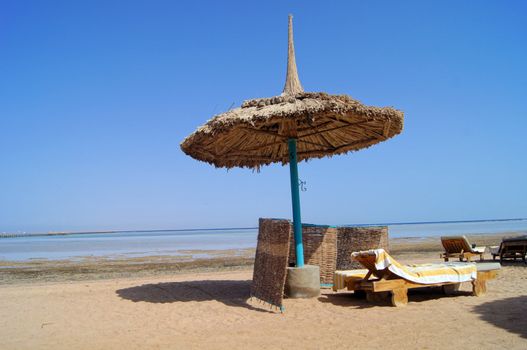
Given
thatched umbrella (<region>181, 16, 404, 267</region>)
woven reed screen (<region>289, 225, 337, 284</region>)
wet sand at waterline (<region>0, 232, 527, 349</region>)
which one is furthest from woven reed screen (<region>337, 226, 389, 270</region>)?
thatched umbrella (<region>181, 16, 404, 267</region>)

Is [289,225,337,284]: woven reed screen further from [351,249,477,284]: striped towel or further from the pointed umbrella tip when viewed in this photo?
the pointed umbrella tip

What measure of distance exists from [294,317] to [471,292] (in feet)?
11.0

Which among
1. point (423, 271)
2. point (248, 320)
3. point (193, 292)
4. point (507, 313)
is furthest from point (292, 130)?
point (507, 313)

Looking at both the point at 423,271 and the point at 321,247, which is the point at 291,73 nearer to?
the point at 321,247

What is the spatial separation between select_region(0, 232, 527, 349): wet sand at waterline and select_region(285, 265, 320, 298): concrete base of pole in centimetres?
17

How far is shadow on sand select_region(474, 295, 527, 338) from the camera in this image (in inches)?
187

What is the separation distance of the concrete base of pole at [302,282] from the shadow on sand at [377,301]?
20cm

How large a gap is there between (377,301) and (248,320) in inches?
85.1

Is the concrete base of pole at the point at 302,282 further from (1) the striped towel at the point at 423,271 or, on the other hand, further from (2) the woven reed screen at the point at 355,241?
(2) the woven reed screen at the point at 355,241

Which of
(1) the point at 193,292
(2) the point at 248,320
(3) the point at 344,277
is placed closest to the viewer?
(2) the point at 248,320

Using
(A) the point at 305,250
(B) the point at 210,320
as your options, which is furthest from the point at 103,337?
(A) the point at 305,250

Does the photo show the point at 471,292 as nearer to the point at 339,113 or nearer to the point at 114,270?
the point at 339,113

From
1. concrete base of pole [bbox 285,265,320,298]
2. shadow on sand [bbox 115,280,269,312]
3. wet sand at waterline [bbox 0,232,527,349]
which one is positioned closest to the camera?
wet sand at waterline [bbox 0,232,527,349]

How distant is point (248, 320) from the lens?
555 centimetres
